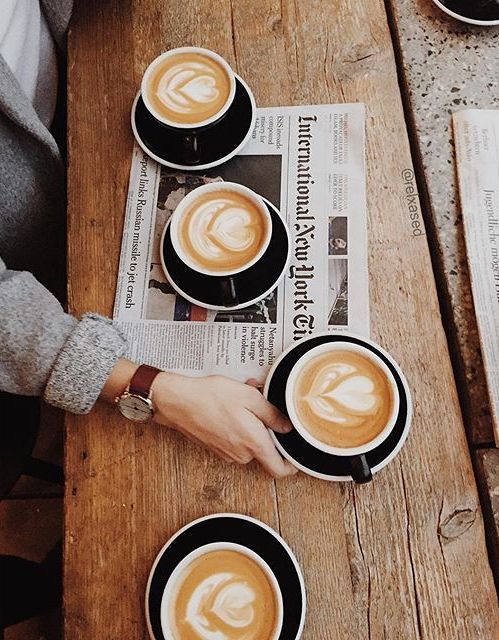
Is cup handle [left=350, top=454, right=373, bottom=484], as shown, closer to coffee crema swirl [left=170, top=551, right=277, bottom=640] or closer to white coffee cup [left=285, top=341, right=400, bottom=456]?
white coffee cup [left=285, top=341, right=400, bottom=456]

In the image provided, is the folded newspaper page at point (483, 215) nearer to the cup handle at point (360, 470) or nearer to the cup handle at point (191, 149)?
the cup handle at point (360, 470)

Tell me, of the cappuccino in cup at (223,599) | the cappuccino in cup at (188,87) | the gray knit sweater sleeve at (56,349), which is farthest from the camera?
the cappuccino in cup at (188,87)

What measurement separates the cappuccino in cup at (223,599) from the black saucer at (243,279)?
30 centimetres

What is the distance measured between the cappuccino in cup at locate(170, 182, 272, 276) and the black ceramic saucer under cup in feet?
1.55

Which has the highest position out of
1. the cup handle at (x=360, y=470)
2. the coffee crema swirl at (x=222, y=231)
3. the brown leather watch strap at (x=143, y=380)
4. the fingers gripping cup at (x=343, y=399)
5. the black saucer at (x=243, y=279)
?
the coffee crema swirl at (x=222, y=231)

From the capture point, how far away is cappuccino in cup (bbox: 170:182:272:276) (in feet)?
2.51

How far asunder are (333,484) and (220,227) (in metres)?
0.36

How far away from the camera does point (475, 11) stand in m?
0.91

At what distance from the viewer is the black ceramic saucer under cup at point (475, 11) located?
0.91m

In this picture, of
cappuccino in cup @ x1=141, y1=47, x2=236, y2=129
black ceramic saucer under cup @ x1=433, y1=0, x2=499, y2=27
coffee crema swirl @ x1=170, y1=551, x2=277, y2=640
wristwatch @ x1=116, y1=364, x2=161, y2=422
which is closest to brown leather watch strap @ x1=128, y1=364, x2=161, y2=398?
wristwatch @ x1=116, y1=364, x2=161, y2=422

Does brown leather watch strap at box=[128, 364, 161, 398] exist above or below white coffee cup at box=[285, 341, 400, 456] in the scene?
above

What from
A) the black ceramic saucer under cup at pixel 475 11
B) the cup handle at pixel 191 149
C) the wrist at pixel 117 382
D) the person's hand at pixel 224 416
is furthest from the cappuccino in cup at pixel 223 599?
the black ceramic saucer under cup at pixel 475 11

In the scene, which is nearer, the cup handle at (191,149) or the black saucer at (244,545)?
the black saucer at (244,545)

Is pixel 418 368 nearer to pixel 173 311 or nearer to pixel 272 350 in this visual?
pixel 272 350
